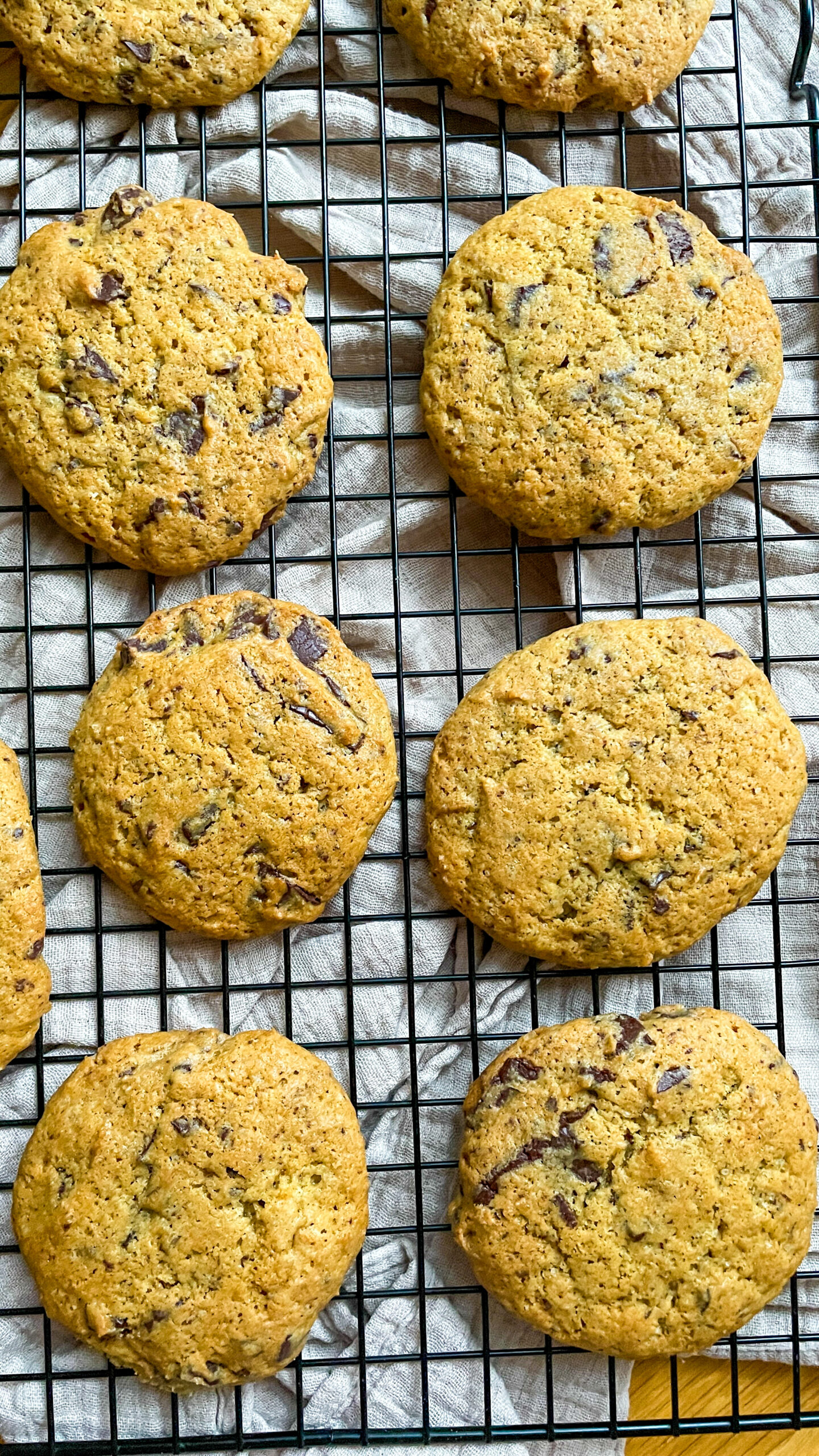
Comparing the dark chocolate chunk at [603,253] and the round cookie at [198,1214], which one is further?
the dark chocolate chunk at [603,253]

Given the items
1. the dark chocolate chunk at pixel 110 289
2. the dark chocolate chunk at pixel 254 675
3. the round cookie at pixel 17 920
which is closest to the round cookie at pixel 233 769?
the dark chocolate chunk at pixel 254 675

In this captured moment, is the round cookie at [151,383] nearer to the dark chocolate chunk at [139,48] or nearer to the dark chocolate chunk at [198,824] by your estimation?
the dark chocolate chunk at [139,48]

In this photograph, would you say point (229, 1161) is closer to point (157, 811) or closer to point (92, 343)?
point (157, 811)

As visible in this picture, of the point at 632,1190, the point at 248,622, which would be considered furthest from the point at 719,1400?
the point at 248,622

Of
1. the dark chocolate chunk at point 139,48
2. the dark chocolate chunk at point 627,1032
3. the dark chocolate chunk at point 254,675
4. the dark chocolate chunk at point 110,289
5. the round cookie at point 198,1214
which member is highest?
the dark chocolate chunk at point 139,48

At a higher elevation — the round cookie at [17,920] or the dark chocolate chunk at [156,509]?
the dark chocolate chunk at [156,509]
